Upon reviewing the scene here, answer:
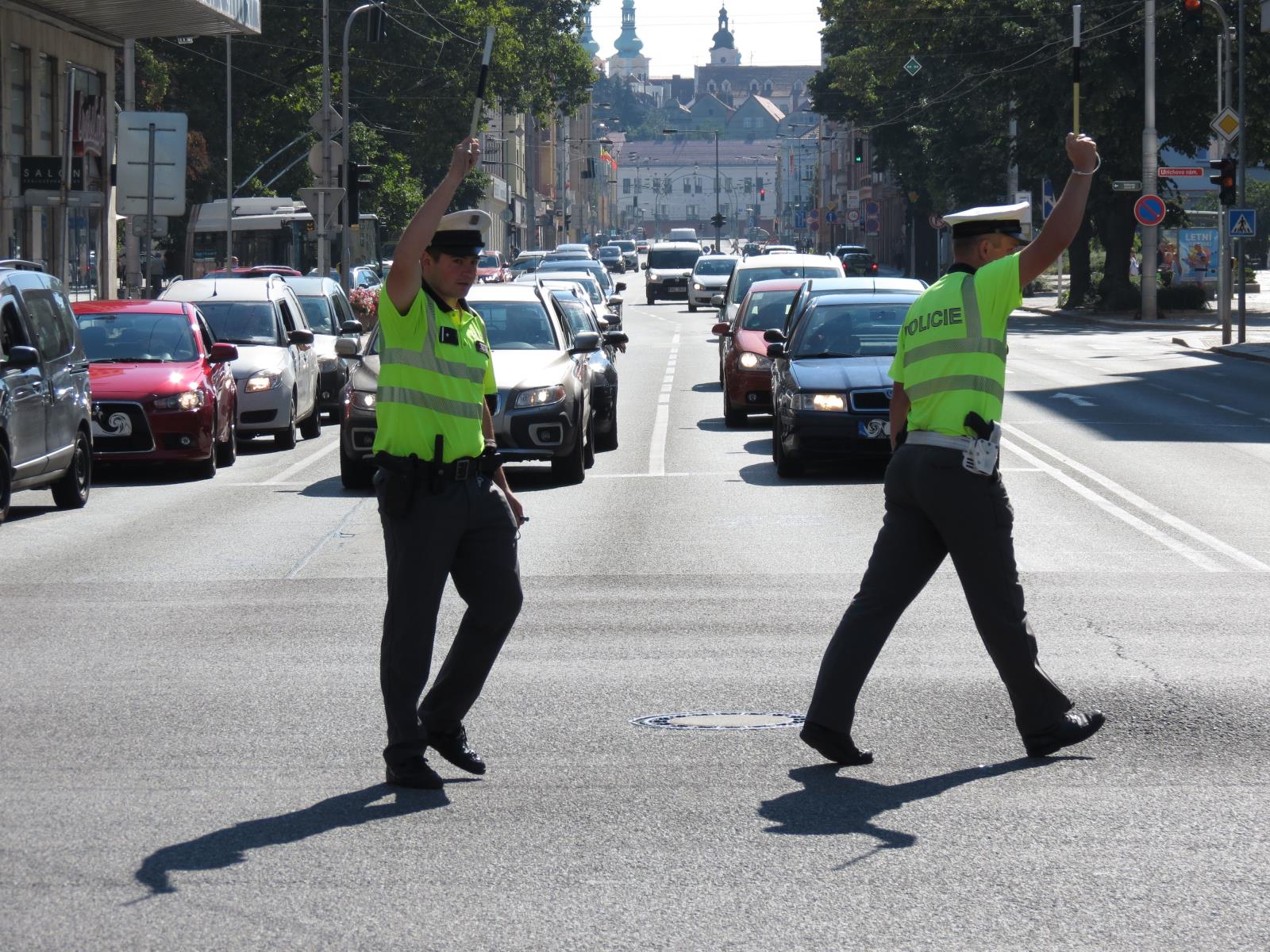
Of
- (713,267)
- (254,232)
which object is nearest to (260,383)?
(254,232)

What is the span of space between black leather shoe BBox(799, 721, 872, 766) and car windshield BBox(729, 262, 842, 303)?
2645 cm

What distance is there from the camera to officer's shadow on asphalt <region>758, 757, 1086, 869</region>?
5875 millimetres

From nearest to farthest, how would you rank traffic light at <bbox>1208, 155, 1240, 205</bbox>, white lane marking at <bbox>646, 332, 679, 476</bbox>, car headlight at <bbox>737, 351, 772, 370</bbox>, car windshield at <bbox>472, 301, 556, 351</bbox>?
car windshield at <bbox>472, 301, 556, 351</bbox>, white lane marking at <bbox>646, 332, 679, 476</bbox>, car headlight at <bbox>737, 351, 772, 370</bbox>, traffic light at <bbox>1208, 155, 1240, 205</bbox>

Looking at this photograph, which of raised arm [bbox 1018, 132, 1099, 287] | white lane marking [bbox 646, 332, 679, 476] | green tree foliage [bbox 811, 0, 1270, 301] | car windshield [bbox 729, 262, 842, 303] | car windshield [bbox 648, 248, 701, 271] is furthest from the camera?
car windshield [bbox 648, 248, 701, 271]

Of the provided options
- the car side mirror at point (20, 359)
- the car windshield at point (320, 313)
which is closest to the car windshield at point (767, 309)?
the car windshield at point (320, 313)

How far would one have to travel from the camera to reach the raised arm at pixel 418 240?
6.07 metres

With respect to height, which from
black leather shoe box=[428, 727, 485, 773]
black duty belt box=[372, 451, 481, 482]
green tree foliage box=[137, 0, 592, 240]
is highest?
green tree foliage box=[137, 0, 592, 240]

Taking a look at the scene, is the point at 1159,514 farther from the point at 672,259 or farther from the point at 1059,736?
the point at 672,259

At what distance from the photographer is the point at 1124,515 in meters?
14.2

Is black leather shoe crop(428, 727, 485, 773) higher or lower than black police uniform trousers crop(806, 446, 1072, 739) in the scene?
lower

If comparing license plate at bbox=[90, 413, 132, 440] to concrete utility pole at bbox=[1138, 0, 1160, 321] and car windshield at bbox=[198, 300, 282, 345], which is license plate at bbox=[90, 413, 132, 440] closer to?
car windshield at bbox=[198, 300, 282, 345]

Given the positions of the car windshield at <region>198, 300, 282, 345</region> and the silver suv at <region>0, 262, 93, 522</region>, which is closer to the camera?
the silver suv at <region>0, 262, 93, 522</region>

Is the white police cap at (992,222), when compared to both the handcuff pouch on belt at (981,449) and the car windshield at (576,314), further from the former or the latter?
the car windshield at (576,314)

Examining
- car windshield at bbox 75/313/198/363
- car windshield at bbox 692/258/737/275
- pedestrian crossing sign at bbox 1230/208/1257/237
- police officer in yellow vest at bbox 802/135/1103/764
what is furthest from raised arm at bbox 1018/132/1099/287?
car windshield at bbox 692/258/737/275
